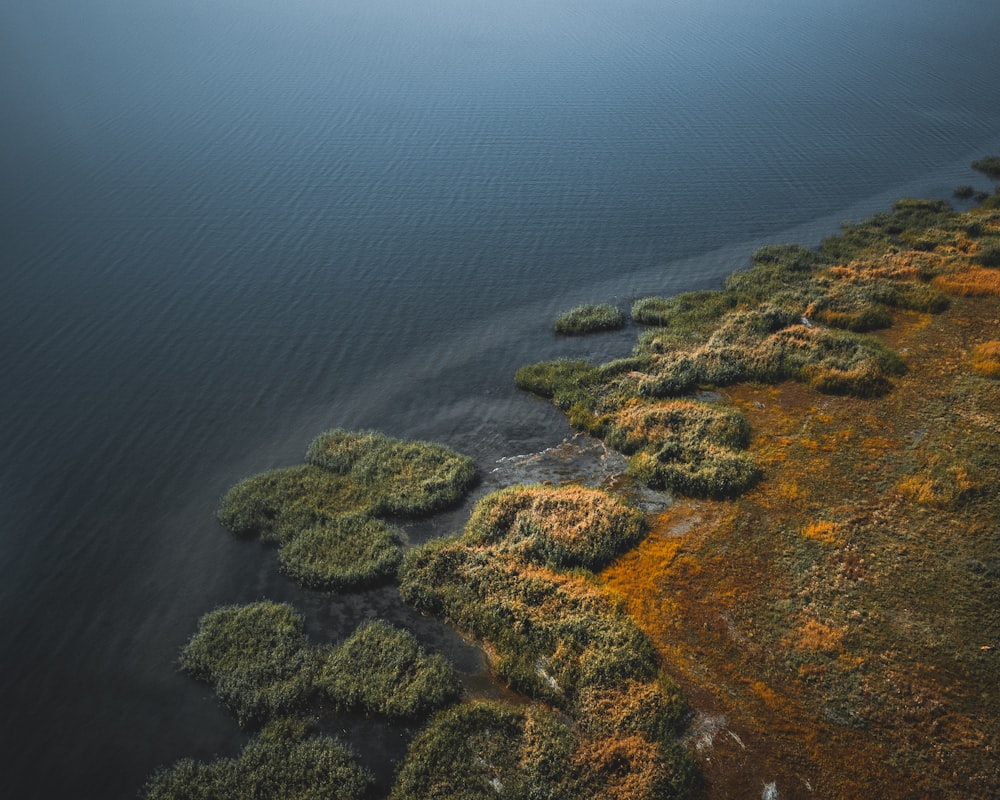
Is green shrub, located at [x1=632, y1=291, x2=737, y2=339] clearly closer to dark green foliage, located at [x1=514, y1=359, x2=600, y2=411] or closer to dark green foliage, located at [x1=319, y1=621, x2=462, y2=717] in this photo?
dark green foliage, located at [x1=514, y1=359, x2=600, y2=411]

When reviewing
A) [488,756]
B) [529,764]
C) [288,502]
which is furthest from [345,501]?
[529,764]

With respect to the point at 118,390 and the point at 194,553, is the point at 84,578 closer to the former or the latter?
the point at 194,553

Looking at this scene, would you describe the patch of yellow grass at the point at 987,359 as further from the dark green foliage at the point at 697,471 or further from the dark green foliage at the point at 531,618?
the dark green foliage at the point at 531,618

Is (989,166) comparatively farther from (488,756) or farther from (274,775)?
(274,775)

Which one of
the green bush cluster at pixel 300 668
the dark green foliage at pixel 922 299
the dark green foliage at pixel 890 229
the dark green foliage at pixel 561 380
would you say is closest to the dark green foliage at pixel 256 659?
the green bush cluster at pixel 300 668

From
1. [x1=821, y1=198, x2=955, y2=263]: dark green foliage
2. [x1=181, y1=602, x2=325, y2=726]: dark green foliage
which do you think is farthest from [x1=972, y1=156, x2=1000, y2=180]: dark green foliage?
[x1=181, y1=602, x2=325, y2=726]: dark green foliage

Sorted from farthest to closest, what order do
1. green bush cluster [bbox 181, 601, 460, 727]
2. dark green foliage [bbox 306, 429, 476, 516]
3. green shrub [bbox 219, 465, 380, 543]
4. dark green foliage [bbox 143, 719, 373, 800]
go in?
dark green foliage [bbox 306, 429, 476, 516], green shrub [bbox 219, 465, 380, 543], green bush cluster [bbox 181, 601, 460, 727], dark green foliage [bbox 143, 719, 373, 800]

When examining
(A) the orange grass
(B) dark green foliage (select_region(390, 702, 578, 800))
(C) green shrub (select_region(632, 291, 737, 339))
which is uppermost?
(C) green shrub (select_region(632, 291, 737, 339))
